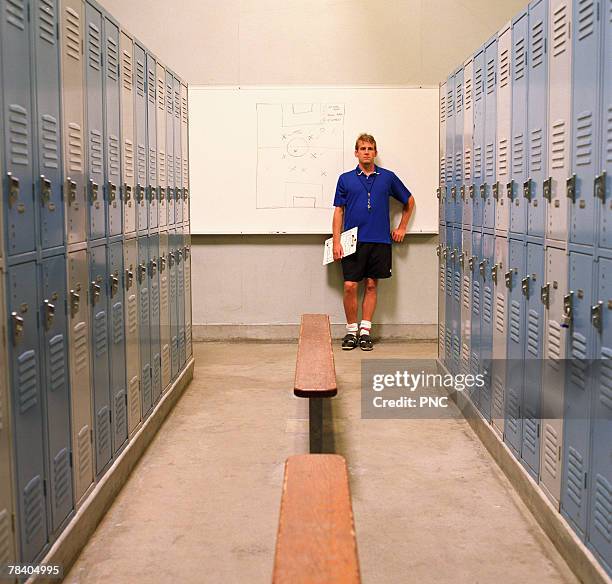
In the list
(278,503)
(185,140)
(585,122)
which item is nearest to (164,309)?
(185,140)

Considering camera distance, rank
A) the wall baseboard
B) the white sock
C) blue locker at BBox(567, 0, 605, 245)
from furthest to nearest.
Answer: the wall baseboard → the white sock → blue locker at BBox(567, 0, 605, 245)

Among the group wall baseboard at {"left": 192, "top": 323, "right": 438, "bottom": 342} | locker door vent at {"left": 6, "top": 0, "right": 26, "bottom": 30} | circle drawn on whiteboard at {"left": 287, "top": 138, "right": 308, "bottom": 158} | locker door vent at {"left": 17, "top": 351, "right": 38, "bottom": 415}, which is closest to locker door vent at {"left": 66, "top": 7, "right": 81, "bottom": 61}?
locker door vent at {"left": 6, "top": 0, "right": 26, "bottom": 30}

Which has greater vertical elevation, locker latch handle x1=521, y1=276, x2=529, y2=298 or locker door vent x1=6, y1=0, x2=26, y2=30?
locker door vent x1=6, y1=0, x2=26, y2=30

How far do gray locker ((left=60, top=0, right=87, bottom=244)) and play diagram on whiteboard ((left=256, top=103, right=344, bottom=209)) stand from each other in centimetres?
392

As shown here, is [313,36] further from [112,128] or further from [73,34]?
[73,34]

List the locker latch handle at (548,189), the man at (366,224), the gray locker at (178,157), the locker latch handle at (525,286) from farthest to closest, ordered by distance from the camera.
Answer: the man at (366,224), the gray locker at (178,157), the locker latch handle at (525,286), the locker latch handle at (548,189)

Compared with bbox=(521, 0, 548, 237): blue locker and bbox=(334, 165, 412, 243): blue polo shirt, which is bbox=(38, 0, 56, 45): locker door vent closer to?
bbox=(521, 0, 548, 237): blue locker

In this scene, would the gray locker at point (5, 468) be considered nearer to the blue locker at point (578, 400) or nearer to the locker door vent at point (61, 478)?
the locker door vent at point (61, 478)

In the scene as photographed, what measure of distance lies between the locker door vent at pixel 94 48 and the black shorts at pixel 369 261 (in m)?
3.74

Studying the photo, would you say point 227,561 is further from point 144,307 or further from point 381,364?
point 381,364

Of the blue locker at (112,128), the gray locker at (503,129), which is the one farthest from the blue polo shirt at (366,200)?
the blue locker at (112,128)

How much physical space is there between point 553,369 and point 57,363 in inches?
70.1

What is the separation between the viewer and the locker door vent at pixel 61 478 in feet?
9.36

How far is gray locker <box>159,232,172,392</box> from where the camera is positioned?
4.93 m
